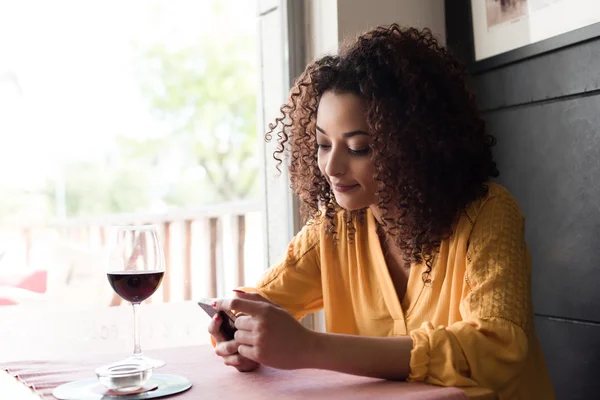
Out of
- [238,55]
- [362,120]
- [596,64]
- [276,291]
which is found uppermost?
[238,55]

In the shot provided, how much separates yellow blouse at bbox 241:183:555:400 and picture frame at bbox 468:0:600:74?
21.0 inches

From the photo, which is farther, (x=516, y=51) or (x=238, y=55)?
(x=238, y=55)

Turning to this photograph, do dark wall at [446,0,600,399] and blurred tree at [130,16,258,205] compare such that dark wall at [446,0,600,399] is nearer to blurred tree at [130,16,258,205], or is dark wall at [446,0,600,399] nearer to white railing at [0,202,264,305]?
white railing at [0,202,264,305]

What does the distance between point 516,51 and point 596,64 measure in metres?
0.28

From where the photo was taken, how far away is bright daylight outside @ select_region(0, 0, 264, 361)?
263 cm

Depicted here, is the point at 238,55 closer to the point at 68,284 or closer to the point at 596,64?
the point at 68,284

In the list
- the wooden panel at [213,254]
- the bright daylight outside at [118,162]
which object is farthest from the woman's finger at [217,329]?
the wooden panel at [213,254]

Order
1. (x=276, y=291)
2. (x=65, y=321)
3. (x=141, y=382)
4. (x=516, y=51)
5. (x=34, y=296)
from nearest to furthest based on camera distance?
(x=141, y=382)
(x=276, y=291)
(x=516, y=51)
(x=65, y=321)
(x=34, y=296)

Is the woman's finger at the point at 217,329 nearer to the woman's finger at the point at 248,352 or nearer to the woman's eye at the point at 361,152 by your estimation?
the woman's finger at the point at 248,352

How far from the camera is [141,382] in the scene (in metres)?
0.97

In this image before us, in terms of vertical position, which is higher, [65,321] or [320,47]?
[320,47]

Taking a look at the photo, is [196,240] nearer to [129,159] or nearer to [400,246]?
[400,246]

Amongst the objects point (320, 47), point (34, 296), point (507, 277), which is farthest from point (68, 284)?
point (507, 277)

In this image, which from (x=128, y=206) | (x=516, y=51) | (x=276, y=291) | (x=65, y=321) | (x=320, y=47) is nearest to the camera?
(x=276, y=291)
